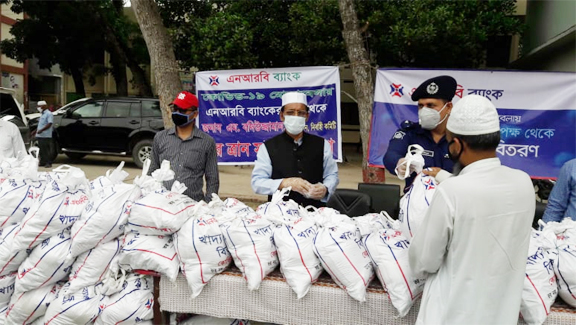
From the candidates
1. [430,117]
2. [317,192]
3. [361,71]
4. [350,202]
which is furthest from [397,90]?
[317,192]

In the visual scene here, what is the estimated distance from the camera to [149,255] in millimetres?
1995

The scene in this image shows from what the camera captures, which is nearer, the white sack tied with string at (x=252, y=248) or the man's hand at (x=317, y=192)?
the white sack tied with string at (x=252, y=248)

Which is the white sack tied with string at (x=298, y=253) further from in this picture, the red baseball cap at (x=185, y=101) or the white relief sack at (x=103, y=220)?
the red baseball cap at (x=185, y=101)

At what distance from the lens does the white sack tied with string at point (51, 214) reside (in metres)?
2.11

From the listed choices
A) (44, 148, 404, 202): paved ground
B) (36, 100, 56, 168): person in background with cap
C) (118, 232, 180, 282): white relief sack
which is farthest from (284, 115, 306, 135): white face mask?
(36, 100, 56, 168): person in background with cap

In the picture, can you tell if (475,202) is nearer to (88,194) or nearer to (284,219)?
(284,219)

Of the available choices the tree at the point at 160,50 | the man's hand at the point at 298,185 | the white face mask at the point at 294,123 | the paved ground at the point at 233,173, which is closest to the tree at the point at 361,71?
the tree at the point at 160,50

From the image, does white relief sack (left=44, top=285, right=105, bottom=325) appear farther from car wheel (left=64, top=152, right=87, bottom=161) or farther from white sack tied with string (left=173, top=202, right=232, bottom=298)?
car wheel (left=64, top=152, right=87, bottom=161)

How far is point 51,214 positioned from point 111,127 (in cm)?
855

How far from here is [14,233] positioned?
86.4 inches

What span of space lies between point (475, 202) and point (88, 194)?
70.6 inches

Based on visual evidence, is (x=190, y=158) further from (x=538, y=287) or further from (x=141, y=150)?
(x=141, y=150)

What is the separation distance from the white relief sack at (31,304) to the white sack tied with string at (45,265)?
0.04 metres

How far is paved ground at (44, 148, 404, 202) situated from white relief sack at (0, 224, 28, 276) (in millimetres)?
5067
